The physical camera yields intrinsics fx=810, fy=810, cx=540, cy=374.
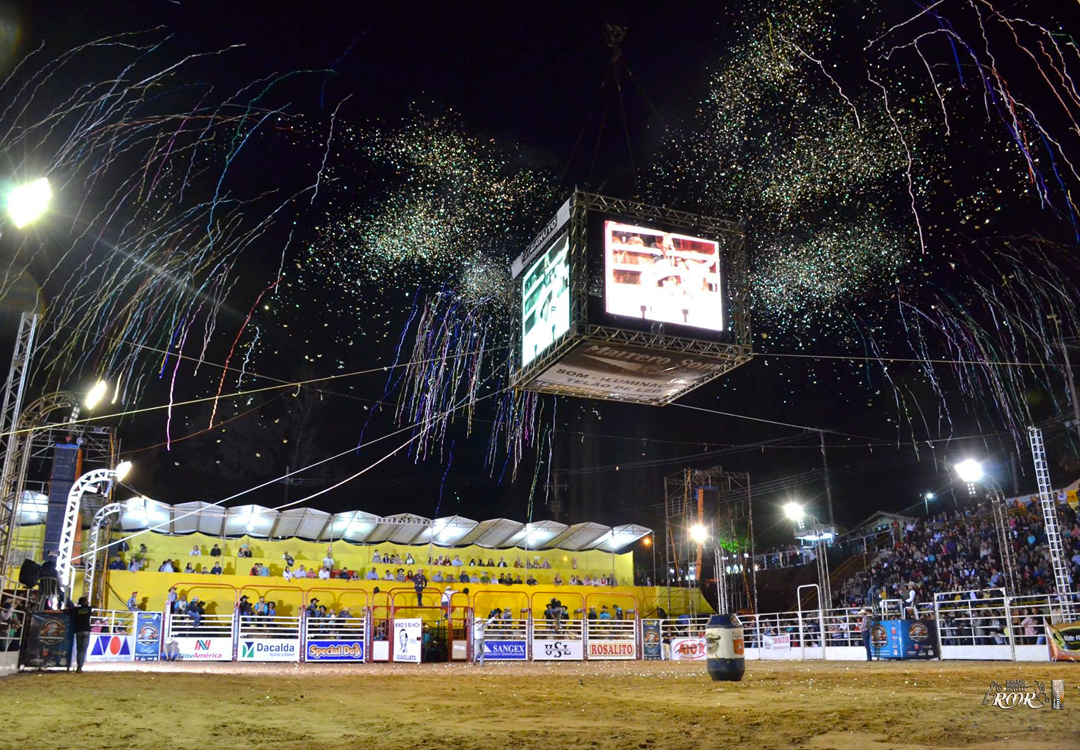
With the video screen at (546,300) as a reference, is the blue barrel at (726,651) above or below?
below

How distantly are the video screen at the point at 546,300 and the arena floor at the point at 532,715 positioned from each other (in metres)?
6.43

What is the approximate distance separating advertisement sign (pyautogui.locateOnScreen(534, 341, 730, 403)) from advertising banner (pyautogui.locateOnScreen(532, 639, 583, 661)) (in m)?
12.0

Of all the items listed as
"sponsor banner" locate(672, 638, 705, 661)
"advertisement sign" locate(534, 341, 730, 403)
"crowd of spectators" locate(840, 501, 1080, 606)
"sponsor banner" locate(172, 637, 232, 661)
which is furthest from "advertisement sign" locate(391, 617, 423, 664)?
"crowd of spectators" locate(840, 501, 1080, 606)

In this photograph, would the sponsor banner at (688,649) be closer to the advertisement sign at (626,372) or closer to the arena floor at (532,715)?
the advertisement sign at (626,372)

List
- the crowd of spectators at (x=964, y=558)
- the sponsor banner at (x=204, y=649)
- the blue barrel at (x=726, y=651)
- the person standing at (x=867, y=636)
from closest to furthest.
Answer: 1. the blue barrel at (x=726, y=651)
2. the person standing at (x=867, y=636)
3. the sponsor banner at (x=204, y=649)
4. the crowd of spectators at (x=964, y=558)

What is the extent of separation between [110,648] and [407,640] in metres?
7.94

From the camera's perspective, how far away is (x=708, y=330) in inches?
601

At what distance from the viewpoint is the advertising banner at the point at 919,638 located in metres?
20.5

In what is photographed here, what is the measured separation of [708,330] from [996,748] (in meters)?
10.7

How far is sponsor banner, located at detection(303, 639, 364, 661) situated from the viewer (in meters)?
23.4

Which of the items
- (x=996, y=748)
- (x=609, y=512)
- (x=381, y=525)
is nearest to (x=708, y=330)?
(x=996, y=748)

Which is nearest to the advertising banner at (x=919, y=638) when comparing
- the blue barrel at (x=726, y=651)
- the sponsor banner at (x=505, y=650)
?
the blue barrel at (x=726, y=651)

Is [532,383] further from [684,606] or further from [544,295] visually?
[684,606]

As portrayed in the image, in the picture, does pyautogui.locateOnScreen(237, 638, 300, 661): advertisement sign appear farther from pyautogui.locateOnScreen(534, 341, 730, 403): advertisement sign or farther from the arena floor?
pyautogui.locateOnScreen(534, 341, 730, 403): advertisement sign
